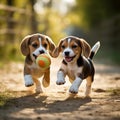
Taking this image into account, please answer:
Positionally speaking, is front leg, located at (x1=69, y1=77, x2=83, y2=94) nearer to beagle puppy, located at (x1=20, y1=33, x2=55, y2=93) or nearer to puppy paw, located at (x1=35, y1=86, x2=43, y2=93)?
beagle puppy, located at (x1=20, y1=33, x2=55, y2=93)

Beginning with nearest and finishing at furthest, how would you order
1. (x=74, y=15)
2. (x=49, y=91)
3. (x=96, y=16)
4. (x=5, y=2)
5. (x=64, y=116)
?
(x=64, y=116) < (x=49, y=91) < (x=5, y=2) < (x=96, y=16) < (x=74, y=15)

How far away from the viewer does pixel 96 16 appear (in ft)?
140

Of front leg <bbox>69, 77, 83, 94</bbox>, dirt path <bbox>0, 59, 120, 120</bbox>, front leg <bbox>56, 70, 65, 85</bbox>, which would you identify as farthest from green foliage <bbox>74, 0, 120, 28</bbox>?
front leg <bbox>69, 77, 83, 94</bbox>

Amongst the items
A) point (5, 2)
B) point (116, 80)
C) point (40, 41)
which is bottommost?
point (116, 80)

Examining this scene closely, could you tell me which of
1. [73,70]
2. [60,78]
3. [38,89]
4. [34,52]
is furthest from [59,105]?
[38,89]

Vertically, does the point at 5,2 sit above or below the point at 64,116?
above

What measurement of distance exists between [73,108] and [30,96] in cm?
131

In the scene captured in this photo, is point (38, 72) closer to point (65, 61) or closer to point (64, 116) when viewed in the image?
point (65, 61)

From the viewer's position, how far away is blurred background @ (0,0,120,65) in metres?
18.4

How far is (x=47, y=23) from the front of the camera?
90.8 feet

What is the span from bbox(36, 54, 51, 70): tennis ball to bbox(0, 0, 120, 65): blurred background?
803cm

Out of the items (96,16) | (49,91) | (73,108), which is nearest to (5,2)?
(49,91)

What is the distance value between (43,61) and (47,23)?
20219 mm

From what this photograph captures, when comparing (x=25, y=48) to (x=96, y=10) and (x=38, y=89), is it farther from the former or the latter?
(x=96, y=10)
